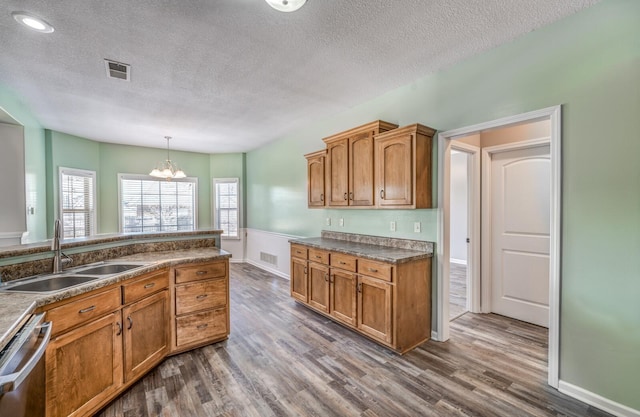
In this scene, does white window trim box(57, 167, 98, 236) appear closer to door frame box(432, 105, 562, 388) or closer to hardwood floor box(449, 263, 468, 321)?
door frame box(432, 105, 562, 388)

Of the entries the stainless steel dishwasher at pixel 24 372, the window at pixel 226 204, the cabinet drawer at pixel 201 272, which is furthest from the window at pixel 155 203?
the stainless steel dishwasher at pixel 24 372

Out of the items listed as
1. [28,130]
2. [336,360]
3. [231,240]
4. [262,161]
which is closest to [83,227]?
[28,130]

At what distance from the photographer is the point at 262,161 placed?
6.43m

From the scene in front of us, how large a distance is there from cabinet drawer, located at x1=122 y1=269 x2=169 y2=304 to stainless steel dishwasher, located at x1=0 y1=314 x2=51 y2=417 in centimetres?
63

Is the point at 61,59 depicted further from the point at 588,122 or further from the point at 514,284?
the point at 514,284

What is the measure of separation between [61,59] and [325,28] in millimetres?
2430

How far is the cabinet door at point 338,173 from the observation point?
3.53m

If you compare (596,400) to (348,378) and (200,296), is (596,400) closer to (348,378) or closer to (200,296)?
(348,378)

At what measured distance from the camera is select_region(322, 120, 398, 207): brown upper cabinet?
10.5ft

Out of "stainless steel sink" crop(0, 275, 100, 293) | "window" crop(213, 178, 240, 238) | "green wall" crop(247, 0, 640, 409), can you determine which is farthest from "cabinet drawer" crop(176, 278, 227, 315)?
"window" crop(213, 178, 240, 238)

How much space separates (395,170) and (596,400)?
2286 mm

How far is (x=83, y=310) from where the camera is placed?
5.82 feet

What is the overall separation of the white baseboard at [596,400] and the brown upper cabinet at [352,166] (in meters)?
2.17

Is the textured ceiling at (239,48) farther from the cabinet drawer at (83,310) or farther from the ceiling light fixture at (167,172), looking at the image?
the cabinet drawer at (83,310)
